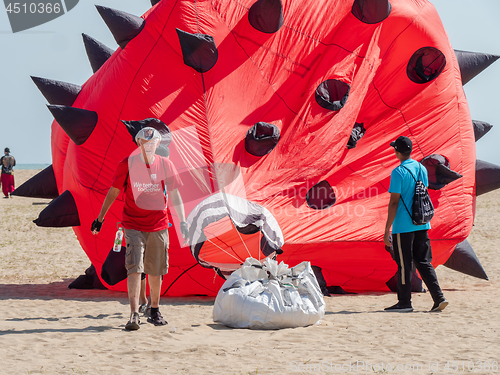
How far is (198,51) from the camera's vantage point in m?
6.52

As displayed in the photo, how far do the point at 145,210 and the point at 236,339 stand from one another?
1.40m

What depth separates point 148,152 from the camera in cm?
497

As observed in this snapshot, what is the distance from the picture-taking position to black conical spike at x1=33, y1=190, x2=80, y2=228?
267 inches

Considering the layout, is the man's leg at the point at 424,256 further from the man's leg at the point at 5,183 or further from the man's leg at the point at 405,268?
the man's leg at the point at 5,183

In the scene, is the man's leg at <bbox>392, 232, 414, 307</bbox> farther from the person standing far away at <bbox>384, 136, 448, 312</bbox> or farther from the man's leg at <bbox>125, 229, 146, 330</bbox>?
the man's leg at <bbox>125, 229, 146, 330</bbox>

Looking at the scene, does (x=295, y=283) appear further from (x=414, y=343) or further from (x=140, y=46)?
(x=140, y=46)

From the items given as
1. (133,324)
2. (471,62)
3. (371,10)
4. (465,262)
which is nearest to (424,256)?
(465,262)

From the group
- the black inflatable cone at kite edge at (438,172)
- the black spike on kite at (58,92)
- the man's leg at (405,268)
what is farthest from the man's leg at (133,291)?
the black inflatable cone at kite edge at (438,172)

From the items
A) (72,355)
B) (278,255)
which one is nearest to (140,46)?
(278,255)

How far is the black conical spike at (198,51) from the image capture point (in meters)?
6.42

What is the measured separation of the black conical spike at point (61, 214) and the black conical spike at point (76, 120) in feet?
2.54

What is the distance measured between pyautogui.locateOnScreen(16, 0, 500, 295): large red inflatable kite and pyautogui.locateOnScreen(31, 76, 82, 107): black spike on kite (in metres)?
0.02

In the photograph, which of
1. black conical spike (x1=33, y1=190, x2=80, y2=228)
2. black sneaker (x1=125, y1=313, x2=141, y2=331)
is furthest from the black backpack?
black conical spike (x1=33, y1=190, x2=80, y2=228)

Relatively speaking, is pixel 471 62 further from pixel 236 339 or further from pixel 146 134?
pixel 236 339
